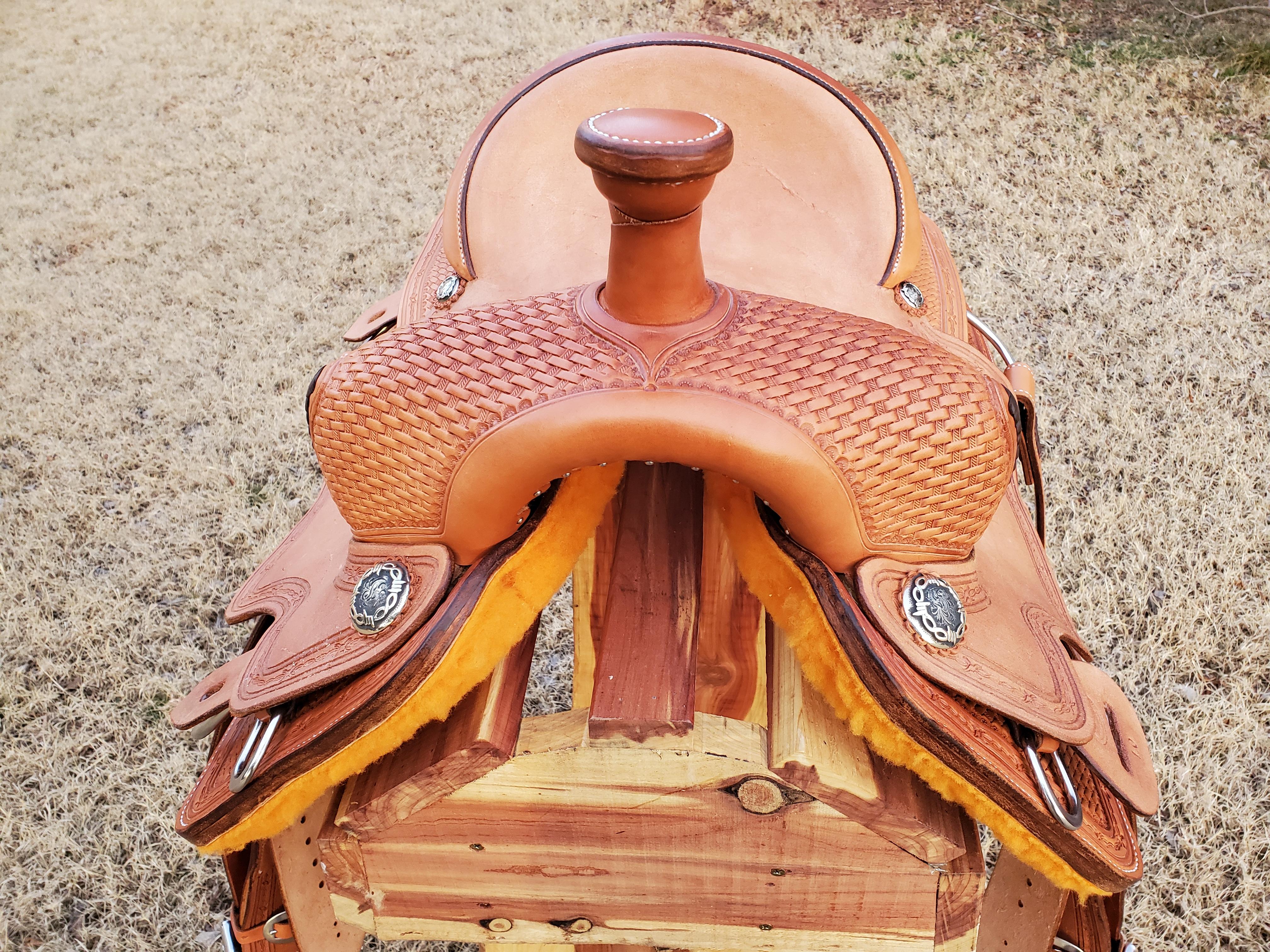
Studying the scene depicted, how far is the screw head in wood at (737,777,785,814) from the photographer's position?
2.70ft

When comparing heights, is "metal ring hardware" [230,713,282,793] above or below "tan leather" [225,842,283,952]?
above

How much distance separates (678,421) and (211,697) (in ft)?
2.02

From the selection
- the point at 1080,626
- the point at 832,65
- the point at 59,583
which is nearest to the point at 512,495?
the point at 1080,626

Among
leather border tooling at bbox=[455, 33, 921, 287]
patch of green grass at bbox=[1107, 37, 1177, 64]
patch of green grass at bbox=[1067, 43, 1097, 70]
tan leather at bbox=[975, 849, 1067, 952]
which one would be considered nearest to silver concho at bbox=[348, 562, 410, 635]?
leather border tooling at bbox=[455, 33, 921, 287]

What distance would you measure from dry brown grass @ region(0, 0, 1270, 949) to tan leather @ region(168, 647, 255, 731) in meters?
0.81

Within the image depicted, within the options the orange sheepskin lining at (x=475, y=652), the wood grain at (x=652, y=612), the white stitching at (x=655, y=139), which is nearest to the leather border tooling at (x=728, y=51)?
the wood grain at (x=652, y=612)

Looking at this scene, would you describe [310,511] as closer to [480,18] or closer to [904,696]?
[904,696]

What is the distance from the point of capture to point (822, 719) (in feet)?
2.81

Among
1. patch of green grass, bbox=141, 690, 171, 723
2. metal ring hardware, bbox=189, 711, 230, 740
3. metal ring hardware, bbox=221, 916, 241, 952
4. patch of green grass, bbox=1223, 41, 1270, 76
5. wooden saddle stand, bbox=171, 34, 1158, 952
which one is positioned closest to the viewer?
wooden saddle stand, bbox=171, 34, 1158, 952

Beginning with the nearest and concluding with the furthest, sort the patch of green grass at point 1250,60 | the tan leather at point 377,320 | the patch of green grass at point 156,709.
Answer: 1. the tan leather at point 377,320
2. the patch of green grass at point 156,709
3. the patch of green grass at point 1250,60

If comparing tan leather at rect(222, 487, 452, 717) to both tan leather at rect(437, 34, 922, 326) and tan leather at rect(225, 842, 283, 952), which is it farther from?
tan leather at rect(437, 34, 922, 326)

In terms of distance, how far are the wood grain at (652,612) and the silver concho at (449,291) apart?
14.5 inches

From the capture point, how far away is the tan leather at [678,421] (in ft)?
2.35

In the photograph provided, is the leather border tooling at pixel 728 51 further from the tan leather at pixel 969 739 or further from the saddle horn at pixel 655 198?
the tan leather at pixel 969 739
